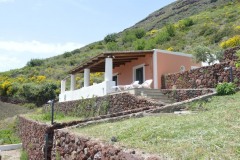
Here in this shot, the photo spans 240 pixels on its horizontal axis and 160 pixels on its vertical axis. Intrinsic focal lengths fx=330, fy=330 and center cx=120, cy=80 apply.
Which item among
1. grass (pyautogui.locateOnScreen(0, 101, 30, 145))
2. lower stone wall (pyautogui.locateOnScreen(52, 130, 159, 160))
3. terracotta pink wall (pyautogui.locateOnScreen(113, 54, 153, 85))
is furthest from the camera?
grass (pyautogui.locateOnScreen(0, 101, 30, 145))

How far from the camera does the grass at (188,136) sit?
4938 millimetres

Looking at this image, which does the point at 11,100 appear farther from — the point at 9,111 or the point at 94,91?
the point at 94,91

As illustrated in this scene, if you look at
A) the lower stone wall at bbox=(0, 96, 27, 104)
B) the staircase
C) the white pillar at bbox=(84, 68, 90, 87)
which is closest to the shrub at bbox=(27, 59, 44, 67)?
the lower stone wall at bbox=(0, 96, 27, 104)

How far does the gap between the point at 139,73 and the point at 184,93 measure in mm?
7468

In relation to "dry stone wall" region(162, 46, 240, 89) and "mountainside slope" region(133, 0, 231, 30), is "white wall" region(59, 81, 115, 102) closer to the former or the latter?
"dry stone wall" region(162, 46, 240, 89)

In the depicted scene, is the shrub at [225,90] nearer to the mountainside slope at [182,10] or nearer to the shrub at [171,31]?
the shrub at [171,31]

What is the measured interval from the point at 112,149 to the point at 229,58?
10505 millimetres

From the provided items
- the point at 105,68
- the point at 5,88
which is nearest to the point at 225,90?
the point at 105,68

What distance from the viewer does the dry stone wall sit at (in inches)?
547

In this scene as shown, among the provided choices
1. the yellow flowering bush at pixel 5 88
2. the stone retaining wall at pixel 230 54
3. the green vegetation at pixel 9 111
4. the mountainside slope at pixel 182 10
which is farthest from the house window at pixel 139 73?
the mountainside slope at pixel 182 10

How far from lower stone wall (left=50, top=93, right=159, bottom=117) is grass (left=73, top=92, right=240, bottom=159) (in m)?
4.97

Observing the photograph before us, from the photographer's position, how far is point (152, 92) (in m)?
15.5

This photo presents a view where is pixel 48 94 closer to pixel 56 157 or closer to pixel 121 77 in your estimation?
pixel 121 77

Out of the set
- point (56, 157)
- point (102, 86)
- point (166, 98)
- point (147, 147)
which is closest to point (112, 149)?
point (147, 147)
